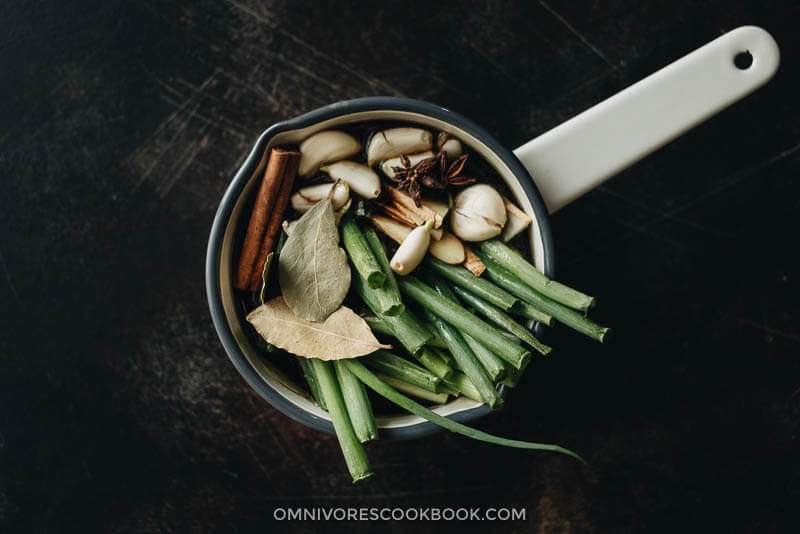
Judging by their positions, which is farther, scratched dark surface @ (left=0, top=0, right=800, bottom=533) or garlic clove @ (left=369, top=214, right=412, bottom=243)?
scratched dark surface @ (left=0, top=0, right=800, bottom=533)

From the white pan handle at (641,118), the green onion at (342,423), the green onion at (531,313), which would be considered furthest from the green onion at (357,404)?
the white pan handle at (641,118)

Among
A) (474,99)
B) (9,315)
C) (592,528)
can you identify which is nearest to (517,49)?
(474,99)

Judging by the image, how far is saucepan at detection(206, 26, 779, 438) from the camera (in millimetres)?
710

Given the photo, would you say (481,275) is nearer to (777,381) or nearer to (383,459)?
(383,459)

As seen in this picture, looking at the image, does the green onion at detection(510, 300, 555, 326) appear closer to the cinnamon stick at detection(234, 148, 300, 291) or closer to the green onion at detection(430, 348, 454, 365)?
the green onion at detection(430, 348, 454, 365)

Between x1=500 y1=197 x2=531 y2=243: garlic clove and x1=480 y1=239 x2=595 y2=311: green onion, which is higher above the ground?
x1=500 y1=197 x2=531 y2=243: garlic clove

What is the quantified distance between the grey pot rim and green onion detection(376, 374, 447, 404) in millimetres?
53

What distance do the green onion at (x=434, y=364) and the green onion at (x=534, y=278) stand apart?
5.8 inches

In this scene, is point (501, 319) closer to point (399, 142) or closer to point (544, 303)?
point (544, 303)

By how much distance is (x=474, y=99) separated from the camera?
93 cm

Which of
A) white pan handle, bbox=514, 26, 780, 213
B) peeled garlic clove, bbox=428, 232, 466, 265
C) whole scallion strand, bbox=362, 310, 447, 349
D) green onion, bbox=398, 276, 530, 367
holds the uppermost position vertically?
white pan handle, bbox=514, 26, 780, 213

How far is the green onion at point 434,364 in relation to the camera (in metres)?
0.76

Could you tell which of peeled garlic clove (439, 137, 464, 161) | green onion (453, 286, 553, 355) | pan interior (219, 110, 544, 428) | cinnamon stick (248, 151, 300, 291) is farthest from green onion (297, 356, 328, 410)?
peeled garlic clove (439, 137, 464, 161)

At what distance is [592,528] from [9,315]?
0.99 m
